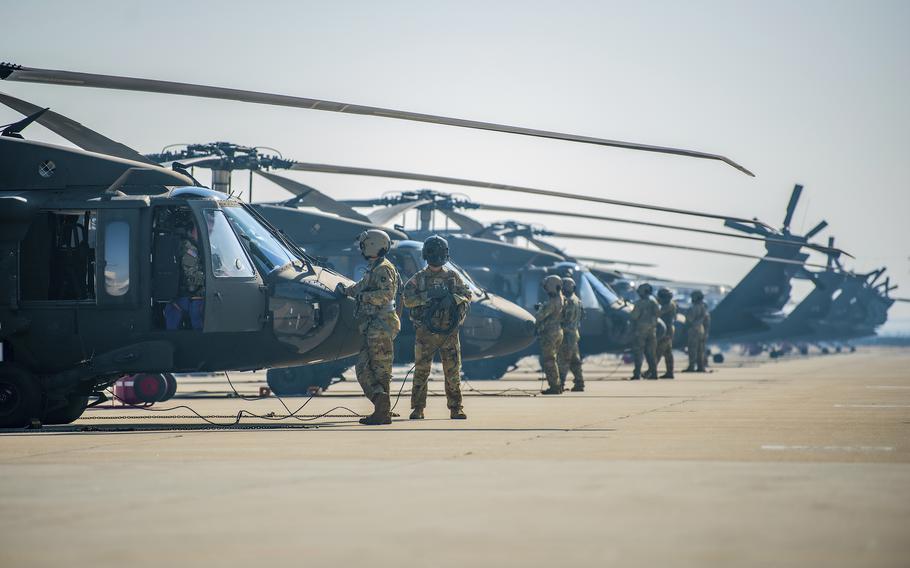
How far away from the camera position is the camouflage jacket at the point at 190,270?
12.4m

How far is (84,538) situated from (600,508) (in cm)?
237

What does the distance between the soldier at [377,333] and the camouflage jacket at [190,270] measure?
5.14ft

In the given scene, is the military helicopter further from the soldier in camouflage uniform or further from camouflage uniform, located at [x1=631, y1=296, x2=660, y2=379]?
camouflage uniform, located at [x1=631, y1=296, x2=660, y2=379]

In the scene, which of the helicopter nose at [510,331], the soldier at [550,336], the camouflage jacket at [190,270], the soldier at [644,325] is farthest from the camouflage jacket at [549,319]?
the camouflage jacket at [190,270]

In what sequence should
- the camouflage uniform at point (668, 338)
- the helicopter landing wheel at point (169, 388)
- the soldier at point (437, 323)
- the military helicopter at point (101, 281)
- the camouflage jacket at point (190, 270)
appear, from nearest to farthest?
1. the military helicopter at point (101, 281)
2. the camouflage jacket at point (190, 270)
3. the soldier at point (437, 323)
4. the helicopter landing wheel at point (169, 388)
5. the camouflage uniform at point (668, 338)

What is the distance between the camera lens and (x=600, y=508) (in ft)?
19.2

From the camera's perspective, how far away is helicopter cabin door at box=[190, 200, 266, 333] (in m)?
12.2

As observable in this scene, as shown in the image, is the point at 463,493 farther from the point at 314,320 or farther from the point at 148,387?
the point at 148,387

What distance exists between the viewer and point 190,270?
1239 centimetres

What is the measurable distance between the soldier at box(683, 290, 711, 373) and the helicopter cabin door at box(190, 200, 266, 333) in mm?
22042

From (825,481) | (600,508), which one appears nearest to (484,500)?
(600,508)

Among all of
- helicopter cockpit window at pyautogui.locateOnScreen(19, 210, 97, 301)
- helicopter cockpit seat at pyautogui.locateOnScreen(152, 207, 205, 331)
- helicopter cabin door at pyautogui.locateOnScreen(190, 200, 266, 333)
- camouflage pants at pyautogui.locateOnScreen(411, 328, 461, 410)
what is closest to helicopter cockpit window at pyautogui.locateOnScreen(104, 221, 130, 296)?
helicopter cockpit window at pyautogui.locateOnScreen(19, 210, 97, 301)

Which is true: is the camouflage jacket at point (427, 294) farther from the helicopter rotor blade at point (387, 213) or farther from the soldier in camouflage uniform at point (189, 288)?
the helicopter rotor blade at point (387, 213)

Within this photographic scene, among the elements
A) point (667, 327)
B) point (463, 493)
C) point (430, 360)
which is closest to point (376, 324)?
point (430, 360)
